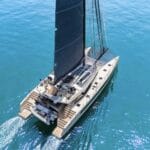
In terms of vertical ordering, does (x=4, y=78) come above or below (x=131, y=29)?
below

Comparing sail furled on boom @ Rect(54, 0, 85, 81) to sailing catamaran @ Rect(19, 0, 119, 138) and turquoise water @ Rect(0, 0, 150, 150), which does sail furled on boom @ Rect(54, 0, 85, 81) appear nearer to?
sailing catamaran @ Rect(19, 0, 119, 138)

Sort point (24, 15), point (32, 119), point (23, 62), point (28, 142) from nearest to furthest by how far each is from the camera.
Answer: point (28, 142) → point (32, 119) → point (23, 62) → point (24, 15)

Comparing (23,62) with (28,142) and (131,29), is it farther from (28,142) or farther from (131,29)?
(131,29)

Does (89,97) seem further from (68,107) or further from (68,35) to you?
(68,35)

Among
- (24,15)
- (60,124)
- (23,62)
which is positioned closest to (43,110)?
(60,124)

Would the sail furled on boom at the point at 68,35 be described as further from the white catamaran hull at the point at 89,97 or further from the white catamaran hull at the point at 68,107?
the white catamaran hull at the point at 89,97

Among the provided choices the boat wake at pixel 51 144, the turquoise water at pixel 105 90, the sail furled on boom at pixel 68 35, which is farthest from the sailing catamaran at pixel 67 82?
the turquoise water at pixel 105 90
